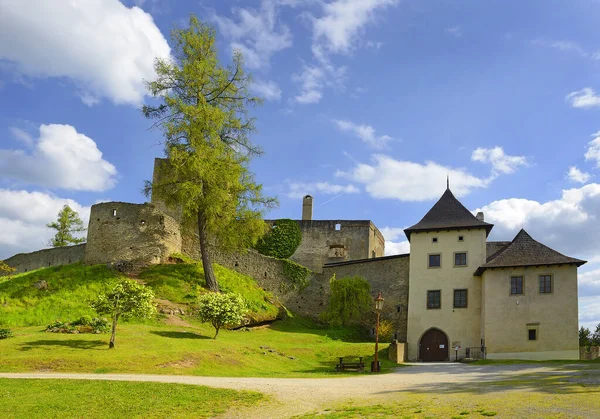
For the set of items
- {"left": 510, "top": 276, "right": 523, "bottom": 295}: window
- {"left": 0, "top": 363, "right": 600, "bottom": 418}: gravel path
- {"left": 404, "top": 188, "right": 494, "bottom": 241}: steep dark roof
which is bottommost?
{"left": 0, "top": 363, "right": 600, "bottom": 418}: gravel path

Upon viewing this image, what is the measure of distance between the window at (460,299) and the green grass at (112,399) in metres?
20.2

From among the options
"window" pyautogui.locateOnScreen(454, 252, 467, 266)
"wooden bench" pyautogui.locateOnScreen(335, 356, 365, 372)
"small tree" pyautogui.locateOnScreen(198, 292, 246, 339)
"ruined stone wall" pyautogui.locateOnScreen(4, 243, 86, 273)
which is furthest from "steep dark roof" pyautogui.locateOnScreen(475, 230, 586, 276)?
"ruined stone wall" pyautogui.locateOnScreen(4, 243, 86, 273)

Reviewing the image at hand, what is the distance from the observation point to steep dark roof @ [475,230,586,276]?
30.8 meters

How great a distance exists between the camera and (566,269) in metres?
30.7

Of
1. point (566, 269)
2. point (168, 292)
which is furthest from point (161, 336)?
point (566, 269)

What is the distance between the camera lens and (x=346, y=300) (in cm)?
3638

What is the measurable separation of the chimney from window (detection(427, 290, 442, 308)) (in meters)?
18.7

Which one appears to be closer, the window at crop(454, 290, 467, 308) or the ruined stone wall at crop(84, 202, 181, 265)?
the window at crop(454, 290, 467, 308)

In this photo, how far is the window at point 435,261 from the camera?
Answer: 35.1 meters

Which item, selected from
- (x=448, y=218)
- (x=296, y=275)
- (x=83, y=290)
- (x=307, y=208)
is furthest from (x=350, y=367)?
(x=307, y=208)

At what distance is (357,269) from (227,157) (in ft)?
35.8

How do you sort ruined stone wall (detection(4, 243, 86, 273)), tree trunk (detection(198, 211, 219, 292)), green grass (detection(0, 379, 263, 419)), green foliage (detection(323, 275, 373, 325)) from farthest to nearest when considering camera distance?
ruined stone wall (detection(4, 243, 86, 273)), green foliage (detection(323, 275, 373, 325)), tree trunk (detection(198, 211, 219, 292)), green grass (detection(0, 379, 263, 419))

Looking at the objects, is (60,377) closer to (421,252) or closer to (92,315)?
(92,315)

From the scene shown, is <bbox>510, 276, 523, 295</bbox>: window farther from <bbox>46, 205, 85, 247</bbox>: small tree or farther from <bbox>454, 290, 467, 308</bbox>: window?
<bbox>46, 205, 85, 247</bbox>: small tree
